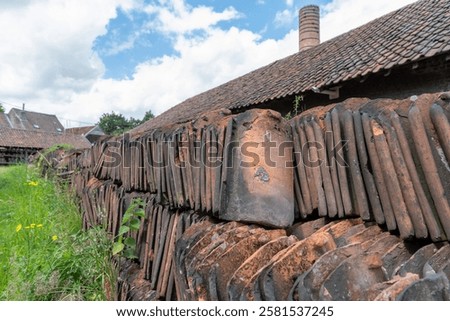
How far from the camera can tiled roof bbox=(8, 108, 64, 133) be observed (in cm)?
4687

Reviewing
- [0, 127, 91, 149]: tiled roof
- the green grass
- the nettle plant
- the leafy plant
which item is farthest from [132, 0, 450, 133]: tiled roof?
[0, 127, 91, 149]: tiled roof

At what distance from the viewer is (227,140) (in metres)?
1.72

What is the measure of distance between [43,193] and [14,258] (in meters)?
3.36

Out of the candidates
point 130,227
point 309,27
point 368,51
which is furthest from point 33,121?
point 130,227

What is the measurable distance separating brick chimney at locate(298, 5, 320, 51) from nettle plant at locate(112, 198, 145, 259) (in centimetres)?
1521

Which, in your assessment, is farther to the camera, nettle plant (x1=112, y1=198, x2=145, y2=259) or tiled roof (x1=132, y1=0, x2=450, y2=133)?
tiled roof (x1=132, y1=0, x2=450, y2=133)

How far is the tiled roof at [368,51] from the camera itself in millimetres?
7242

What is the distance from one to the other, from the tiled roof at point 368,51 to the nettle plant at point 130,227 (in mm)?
3492

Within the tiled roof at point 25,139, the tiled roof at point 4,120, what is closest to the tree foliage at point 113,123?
the tiled roof at point 4,120

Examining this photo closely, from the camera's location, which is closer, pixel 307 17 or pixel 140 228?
pixel 140 228

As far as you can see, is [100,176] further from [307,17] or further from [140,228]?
[307,17]

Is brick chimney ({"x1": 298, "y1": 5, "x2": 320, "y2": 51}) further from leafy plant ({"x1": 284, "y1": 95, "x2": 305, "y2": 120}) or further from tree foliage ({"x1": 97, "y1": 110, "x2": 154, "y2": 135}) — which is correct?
tree foliage ({"x1": 97, "y1": 110, "x2": 154, "y2": 135})

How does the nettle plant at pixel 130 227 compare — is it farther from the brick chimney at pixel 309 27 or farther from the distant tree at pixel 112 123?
the distant tree at pixel 112 123
